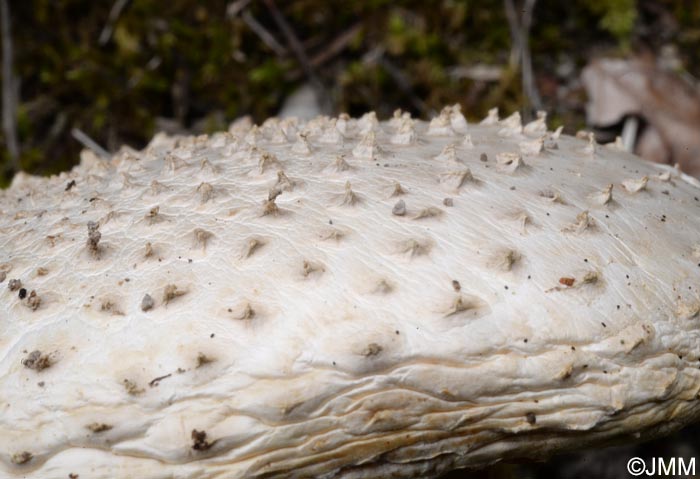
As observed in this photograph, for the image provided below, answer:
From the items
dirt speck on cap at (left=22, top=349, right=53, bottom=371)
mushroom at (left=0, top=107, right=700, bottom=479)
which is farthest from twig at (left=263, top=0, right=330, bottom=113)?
dirt speck on cap at (left=22, top=349, right=53, bottom=371)

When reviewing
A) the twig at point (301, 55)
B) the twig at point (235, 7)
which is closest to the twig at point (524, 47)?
the twig at point (301, 55)

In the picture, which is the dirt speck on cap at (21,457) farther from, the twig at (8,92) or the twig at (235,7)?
→ the twig at (235,7)

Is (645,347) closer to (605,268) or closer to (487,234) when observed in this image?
(605,268)

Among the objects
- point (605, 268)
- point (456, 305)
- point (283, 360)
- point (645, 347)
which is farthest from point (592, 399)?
point (283, 360)

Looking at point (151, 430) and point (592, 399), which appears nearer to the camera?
point (151, 430)

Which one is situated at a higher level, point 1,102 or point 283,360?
Answer: point 1,102

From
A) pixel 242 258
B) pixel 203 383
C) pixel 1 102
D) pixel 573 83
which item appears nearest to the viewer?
pixel 203 383

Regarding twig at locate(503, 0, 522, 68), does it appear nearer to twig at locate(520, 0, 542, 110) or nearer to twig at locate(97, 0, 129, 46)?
twig at locate(520, 0, 542, 110)
